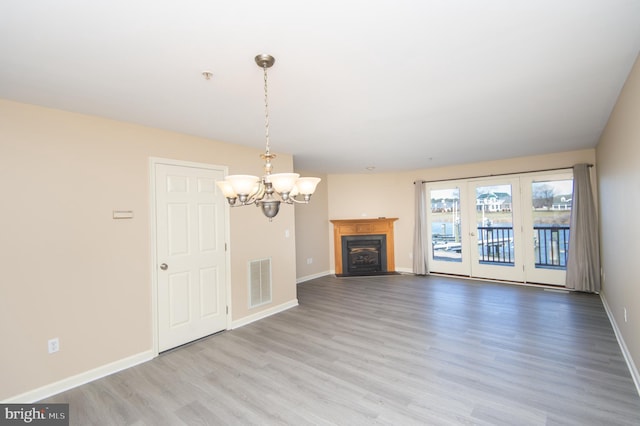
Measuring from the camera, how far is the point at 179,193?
132 inches

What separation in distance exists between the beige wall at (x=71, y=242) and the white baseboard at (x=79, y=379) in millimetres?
40

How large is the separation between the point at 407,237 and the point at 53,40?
6.60 m

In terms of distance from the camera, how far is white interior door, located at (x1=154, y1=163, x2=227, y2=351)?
10.5 feet

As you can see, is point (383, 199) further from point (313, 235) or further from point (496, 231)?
point (496, 231)

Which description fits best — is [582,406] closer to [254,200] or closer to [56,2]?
[254,200]

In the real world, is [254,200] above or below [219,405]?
above

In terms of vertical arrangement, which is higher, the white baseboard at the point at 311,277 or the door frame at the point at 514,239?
the door frame at the point at 514,239

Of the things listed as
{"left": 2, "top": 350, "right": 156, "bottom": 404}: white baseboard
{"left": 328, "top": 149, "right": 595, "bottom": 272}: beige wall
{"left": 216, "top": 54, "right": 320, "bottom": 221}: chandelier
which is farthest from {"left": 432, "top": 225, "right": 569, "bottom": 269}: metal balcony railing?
{"left": 2, "top": 350, "right": 156, "bottom": 404}: white baseboard

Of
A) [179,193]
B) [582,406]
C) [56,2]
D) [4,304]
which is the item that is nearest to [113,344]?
[4,304]

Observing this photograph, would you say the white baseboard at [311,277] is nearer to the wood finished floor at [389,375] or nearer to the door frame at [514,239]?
the wood finished floor at [389,375]

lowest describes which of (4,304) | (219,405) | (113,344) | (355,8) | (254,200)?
(219,405)

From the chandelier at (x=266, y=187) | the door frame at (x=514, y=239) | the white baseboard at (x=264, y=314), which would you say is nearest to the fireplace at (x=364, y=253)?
the door frame at (x=514, y=239)

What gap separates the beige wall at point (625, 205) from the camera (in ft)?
7.16

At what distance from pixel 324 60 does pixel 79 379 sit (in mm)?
3410
